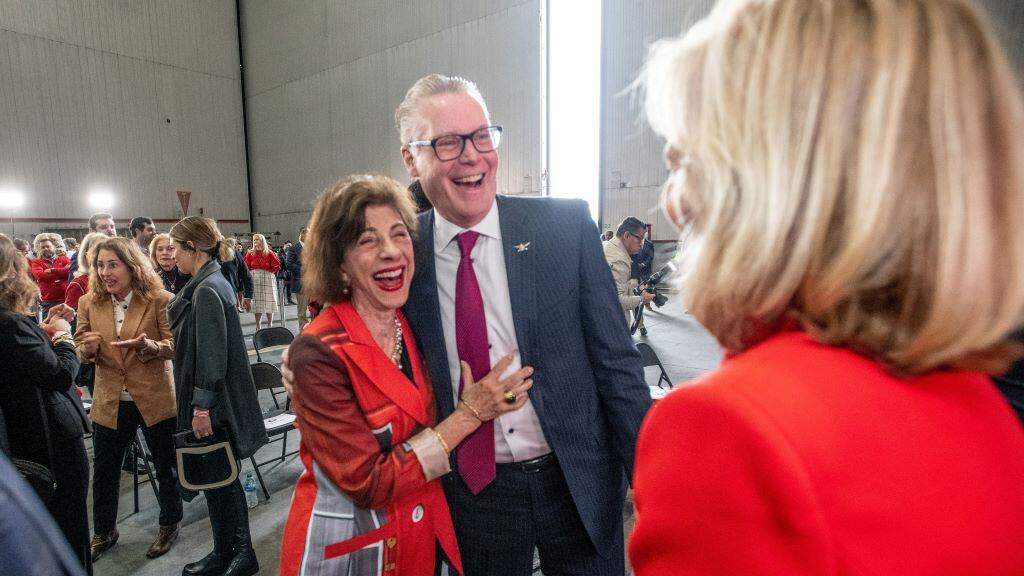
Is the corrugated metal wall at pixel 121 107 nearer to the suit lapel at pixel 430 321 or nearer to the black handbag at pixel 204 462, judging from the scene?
the black handbag at pixel 204 462

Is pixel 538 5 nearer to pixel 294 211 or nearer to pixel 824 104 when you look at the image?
pixel 294 211

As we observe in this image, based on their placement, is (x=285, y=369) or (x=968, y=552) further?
(x=285, y=369)

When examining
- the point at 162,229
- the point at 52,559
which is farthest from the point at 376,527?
the point at 162,229

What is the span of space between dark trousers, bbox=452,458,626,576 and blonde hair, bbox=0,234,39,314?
2123 millimetres

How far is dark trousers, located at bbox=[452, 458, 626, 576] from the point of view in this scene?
137 cm

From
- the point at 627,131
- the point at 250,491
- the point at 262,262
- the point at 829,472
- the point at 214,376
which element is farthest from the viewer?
the point at 627,131

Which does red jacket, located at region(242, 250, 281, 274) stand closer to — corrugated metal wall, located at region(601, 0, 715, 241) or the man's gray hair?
the man's gray hair

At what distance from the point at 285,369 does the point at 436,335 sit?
0.40 metres

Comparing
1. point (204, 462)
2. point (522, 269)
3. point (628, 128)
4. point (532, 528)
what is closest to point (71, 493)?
point (204, 462)

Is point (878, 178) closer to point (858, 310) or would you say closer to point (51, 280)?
point (858, 310)

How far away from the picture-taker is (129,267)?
276cm

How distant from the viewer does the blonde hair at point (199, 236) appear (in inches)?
101

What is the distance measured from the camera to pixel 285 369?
4.26 feet

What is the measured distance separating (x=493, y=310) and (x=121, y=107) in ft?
67.0
